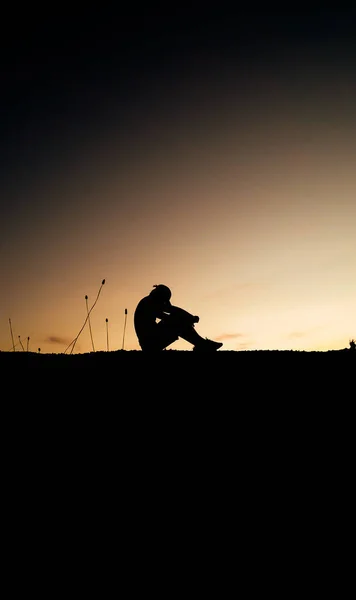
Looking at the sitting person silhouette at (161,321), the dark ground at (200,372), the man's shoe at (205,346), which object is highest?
the sitting person silhouette at (161,321)

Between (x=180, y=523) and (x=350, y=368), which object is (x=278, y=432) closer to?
(x=180, y=523)

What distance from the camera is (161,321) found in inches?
425

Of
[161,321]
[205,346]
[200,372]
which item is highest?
[161,321]

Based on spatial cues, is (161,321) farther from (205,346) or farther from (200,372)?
Answer: (200,372)

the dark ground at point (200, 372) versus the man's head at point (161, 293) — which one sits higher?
the man's head at point (161, 293)

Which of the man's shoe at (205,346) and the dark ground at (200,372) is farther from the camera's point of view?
the man's shoe at (205,346)

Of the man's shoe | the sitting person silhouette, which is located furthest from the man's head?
the man's shoe

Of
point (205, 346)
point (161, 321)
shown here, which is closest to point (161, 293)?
point (161, 321)

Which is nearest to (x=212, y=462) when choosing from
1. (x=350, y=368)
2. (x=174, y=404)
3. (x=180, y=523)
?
(x=180, y=523)

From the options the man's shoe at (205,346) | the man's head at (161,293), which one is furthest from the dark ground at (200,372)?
the man's head at (161,293)

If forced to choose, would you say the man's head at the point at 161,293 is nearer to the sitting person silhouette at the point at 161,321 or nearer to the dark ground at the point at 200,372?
the sitting person silhouette at the point at 161,321

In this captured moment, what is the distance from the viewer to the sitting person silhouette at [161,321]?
10.7 meters

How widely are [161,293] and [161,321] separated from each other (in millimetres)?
682

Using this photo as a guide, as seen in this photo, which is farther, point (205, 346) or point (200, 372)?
point (205, 346)
